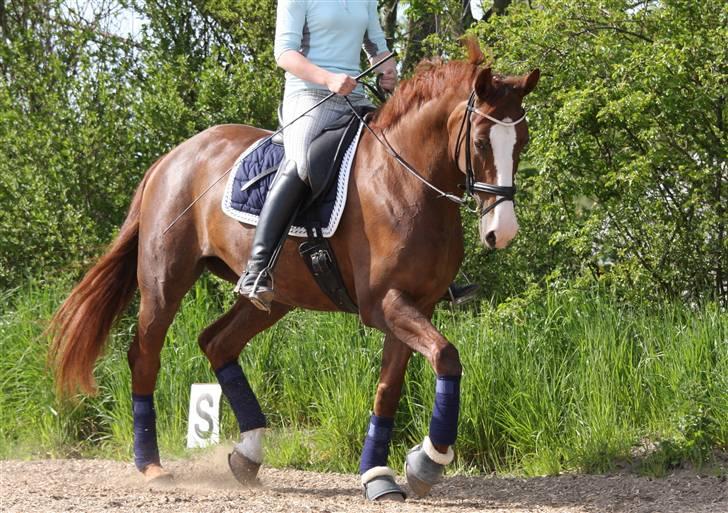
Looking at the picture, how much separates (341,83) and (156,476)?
2542 mm

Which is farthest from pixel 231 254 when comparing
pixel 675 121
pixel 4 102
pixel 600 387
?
pixel 4 102

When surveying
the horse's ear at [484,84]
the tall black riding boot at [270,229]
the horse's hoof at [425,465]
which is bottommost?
the horse's hoof at [425,465]

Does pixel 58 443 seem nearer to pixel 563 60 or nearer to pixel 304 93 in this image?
pixel 304 93

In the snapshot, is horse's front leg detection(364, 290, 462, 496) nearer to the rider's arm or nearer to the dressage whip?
the dressage whip

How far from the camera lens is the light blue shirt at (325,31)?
5.62 m

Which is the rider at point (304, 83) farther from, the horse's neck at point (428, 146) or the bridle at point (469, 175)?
→ the bridle at point (469, 175)

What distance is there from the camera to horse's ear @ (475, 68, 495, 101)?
16.2 feet

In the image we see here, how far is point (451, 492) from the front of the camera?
602 centimetres

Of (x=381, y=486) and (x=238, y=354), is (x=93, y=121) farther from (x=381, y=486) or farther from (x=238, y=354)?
(x=381, y=486)

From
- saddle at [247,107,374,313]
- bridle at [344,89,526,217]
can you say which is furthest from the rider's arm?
bridle at [344,89,526,217]

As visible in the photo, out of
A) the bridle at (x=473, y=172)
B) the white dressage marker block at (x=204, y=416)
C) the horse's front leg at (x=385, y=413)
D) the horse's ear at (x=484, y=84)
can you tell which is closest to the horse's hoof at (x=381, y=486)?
the horse's front leg at (x=385, y=413)

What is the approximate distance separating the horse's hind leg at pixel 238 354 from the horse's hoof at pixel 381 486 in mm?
918

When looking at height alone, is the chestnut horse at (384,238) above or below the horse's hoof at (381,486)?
above

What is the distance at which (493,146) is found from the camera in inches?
193
